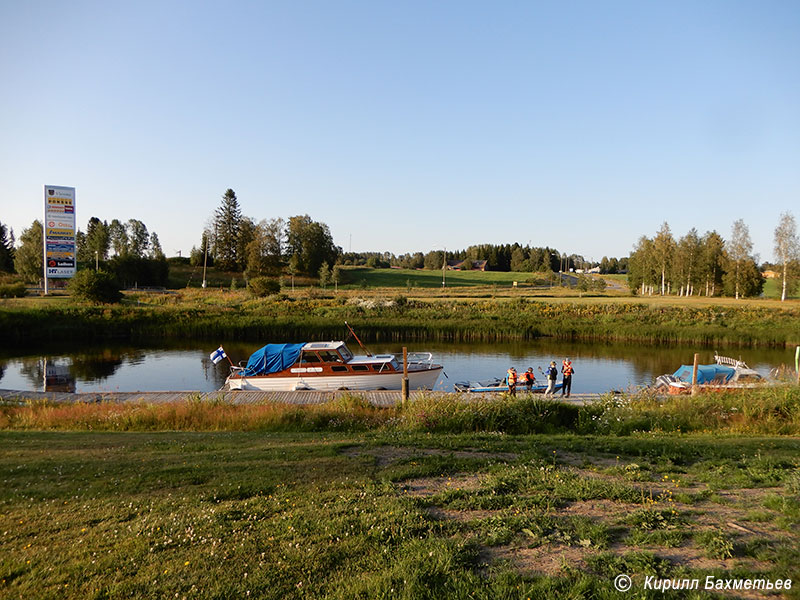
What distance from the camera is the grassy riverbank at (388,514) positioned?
16.9 feet

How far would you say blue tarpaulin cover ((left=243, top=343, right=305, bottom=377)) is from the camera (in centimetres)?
2258

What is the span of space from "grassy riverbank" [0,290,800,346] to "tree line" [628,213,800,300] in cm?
1706

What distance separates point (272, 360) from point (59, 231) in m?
46.2

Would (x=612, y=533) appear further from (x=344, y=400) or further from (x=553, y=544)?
(x=344, y=400)

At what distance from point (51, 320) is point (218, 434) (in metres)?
39.8

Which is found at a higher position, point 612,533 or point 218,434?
point 612,533

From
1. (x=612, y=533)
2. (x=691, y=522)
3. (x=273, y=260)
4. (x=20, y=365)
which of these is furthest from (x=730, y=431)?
(x=273, y=260)

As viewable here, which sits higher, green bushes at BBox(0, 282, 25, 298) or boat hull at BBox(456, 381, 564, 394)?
green bushes at BBox(0, 282, 25, 298)

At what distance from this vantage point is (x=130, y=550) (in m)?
5.80

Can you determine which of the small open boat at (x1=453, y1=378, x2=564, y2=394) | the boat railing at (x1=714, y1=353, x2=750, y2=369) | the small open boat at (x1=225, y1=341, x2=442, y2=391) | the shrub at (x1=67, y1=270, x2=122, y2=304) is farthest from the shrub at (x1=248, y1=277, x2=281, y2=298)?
the boat railing at (x1=714, y1=353, x2=750, y2=369)

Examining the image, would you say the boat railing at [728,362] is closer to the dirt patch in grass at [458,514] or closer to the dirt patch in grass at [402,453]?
the dirt patch in grass at [402,453]

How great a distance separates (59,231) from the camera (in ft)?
183

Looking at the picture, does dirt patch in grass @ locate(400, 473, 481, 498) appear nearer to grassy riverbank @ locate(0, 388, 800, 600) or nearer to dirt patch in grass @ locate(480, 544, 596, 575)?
grassy riverbank @ locate(0, 388, 800, 600)

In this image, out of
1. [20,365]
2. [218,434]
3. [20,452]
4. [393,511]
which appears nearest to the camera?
[393,511]
